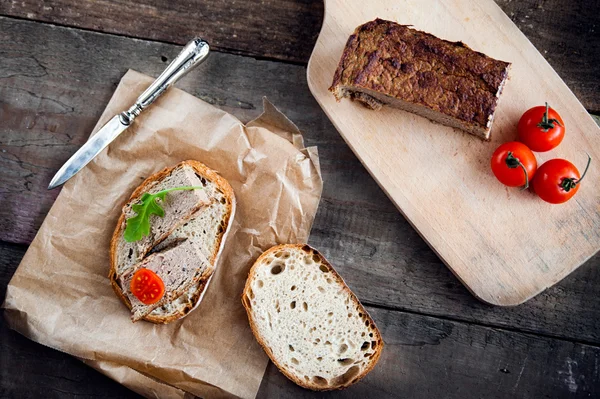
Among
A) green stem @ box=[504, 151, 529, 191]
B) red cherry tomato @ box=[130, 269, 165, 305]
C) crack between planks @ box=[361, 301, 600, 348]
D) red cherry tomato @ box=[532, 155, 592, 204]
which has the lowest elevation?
crack between planks @ box=[361, 301, 600, 348]

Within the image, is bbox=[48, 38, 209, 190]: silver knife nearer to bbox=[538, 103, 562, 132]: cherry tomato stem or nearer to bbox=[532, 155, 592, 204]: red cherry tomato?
bbox=[538, 103, 562, 132]: cherry tomato stem

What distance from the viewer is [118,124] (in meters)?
3.57

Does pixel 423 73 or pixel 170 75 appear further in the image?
pixel 170 75

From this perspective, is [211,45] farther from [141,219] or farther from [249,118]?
[141,219]

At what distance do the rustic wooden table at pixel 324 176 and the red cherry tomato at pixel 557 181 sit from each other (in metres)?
0.69

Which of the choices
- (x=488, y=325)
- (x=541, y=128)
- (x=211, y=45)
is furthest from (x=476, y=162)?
(x=211, y=45)

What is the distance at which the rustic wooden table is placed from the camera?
3.70 meters

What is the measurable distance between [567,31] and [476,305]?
210 cm

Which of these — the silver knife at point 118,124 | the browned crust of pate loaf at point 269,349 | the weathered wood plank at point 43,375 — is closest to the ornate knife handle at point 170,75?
the silver knife at point 118,124

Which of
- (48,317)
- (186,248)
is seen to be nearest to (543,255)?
(186,248)

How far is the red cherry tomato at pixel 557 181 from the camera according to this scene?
3.32 meters

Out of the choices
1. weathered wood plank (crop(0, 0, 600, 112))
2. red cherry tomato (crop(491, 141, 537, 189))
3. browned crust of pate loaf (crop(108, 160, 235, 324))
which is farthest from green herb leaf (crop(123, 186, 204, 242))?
red cherry tomato (crop(491, 141, 537, 189))

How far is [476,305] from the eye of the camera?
3738 mm

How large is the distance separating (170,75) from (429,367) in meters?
2.75
